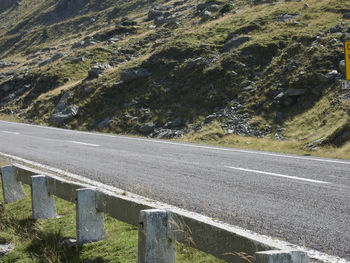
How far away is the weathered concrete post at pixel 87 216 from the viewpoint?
14.9 feet

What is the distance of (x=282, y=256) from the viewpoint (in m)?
2.25

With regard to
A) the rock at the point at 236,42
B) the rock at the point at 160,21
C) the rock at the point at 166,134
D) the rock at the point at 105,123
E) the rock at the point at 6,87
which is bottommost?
the rock at the point at 166,134

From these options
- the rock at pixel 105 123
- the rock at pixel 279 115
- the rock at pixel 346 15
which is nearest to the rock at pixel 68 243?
the rock at pixel 279 115

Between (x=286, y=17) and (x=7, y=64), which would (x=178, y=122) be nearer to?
(x=286, y=17)

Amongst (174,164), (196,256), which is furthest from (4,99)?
(196,256)

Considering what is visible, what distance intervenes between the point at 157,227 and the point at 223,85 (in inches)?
822

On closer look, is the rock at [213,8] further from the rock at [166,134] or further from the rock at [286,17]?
the rock at [166,134]

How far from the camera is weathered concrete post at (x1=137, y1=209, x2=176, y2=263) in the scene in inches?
133

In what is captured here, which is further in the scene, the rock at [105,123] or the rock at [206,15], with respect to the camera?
the rock at [206,15]

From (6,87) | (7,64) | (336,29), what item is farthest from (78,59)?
(7,64)

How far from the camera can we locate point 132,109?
81.8 feet

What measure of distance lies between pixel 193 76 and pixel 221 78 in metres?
2.14

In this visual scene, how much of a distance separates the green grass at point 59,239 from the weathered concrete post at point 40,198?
112 mm

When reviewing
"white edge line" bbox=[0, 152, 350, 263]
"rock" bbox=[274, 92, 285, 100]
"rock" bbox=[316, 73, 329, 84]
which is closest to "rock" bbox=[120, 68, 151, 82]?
"rock" bbox=[274, 92, 285, 100]
